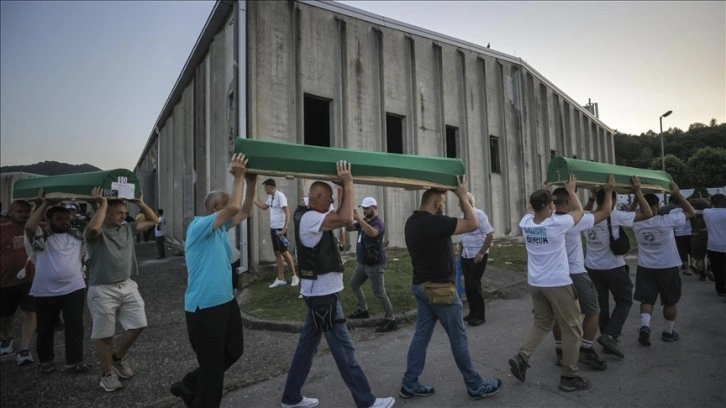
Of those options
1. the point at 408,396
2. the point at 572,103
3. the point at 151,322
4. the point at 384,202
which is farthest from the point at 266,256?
the point at 572,103

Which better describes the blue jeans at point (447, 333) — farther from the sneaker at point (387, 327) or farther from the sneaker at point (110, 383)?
the sneaker at point (110, 383)

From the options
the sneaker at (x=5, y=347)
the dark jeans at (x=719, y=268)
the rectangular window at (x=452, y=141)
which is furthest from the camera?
the rectangular window at (x=452, y=141)

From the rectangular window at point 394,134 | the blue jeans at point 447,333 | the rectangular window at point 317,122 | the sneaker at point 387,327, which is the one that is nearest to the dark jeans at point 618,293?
the blue jeans at point 447,333

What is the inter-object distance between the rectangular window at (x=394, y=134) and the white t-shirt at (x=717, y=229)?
7.74 metres

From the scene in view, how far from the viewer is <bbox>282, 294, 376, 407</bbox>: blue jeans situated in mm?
3268

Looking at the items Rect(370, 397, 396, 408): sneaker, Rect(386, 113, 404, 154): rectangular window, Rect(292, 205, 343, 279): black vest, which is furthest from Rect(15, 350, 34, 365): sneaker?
Rect(386, 113, 404, 154): rectangular window

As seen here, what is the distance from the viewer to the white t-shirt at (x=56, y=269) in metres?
4.47

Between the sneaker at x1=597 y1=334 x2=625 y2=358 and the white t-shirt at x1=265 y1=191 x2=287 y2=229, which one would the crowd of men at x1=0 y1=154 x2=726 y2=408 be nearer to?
the sneaker at x1=597 y1=334 x2=625 y2=358

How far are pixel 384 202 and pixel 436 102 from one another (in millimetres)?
4337

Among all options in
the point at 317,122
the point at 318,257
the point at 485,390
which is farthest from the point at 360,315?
the point at 317,122

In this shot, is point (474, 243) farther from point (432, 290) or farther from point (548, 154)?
point (548, 154)

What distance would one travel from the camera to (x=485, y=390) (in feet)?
11.7

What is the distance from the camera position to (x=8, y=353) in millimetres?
5266

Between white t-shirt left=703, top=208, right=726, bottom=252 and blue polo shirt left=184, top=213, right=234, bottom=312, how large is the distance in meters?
8.45
